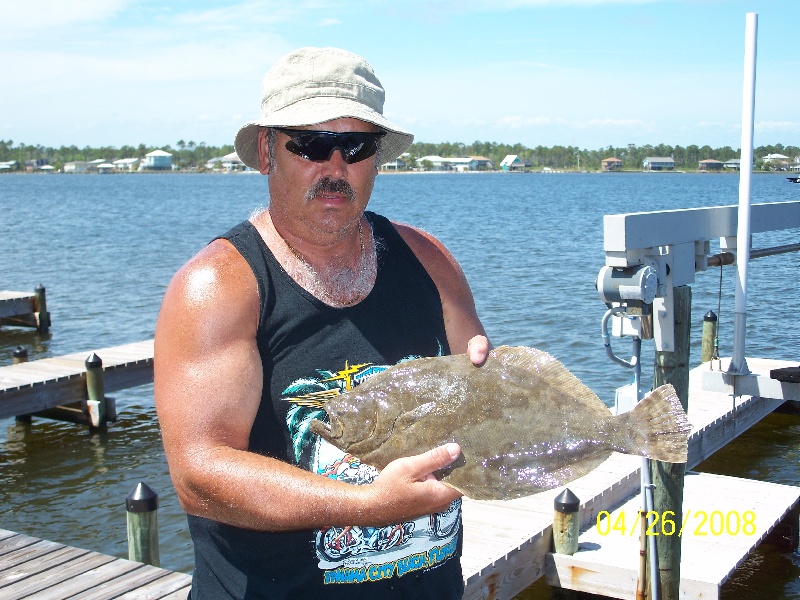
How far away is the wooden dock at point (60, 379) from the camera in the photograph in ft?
48.8

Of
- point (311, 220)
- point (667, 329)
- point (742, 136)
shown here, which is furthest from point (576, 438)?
point (742, 136)

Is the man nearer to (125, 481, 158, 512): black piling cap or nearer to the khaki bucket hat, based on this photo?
the khaki bucket hat

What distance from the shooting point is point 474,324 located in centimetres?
342

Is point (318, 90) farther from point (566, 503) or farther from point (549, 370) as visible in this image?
point (566, 503)

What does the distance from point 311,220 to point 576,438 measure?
122 centimetres

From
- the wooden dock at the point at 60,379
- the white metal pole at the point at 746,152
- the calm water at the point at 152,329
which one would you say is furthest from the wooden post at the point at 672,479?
the wooden dock at the point at 60,379

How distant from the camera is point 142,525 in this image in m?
7.96

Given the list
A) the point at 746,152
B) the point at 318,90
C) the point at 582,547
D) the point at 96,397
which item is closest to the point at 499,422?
the point at 318,90

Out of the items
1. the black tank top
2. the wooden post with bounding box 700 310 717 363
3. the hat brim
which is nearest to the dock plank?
the black tank top

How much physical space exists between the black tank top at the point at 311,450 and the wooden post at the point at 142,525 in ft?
17.0

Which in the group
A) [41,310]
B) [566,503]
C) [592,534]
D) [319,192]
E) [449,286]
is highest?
[319,192]

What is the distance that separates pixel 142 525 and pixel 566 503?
383 centimetres

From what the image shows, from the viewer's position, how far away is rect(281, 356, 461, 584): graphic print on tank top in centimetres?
289

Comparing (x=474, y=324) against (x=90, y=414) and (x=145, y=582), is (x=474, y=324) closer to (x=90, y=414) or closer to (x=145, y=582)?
(x=145, y=582)
